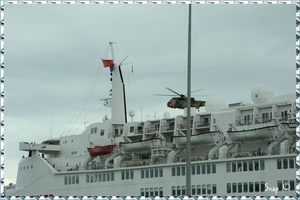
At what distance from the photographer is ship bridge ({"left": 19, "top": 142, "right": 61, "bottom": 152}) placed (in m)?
55.8

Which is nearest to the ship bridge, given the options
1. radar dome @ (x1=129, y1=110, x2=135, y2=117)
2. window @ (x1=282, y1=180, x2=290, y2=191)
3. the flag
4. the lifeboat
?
the lifeboat

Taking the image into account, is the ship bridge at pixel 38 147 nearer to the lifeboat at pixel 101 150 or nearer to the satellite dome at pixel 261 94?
the lifeboat at pixel 101 150

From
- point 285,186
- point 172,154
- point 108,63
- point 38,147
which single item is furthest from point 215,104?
point 38,147

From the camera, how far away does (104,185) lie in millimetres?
51281

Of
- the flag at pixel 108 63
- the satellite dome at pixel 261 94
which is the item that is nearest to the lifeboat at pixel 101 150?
the flag at pixel 108 63

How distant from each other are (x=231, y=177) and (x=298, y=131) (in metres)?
24.9

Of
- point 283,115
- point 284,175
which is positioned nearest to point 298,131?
point 284,175

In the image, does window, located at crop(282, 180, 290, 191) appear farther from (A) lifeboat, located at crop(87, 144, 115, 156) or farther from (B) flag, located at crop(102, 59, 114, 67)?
(B) flag, located at crop(102, 59, 114, 67)

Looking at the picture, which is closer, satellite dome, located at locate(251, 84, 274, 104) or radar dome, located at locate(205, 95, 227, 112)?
satellite dome, located at locate(251, 84, 274, 104)

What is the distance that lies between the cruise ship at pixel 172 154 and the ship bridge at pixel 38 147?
0.09 m

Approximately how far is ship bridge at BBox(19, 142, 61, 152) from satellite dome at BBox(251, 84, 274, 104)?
1964cm

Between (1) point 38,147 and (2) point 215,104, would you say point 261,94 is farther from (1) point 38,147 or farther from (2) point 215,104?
(1) point 38,147

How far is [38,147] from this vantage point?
2231 inches

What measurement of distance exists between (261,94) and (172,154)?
26.9ft
